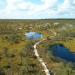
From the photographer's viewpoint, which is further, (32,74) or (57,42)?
(57,42)

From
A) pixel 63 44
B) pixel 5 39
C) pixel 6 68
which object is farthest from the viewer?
pixel 5 39

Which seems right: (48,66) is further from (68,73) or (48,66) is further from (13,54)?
(13,54)

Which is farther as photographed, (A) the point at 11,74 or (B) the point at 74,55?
(B) the point at 74,55

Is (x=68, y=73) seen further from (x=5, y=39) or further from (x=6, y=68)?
(x=5, y=39)

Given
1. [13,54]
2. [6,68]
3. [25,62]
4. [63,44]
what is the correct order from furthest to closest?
[63,44] → [13,54] → [25,62] → [6,68]

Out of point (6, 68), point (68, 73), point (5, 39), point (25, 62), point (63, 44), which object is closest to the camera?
point (68, 73)

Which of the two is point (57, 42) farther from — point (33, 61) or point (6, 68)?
point (6, 68)

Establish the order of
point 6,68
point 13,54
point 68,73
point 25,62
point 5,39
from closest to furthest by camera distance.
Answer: point 68,73 < point 6,68 < point 25,62 < point 13,54 < point 5,39

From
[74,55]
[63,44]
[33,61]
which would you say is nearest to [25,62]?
[33,61]

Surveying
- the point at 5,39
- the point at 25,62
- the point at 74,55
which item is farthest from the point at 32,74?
the point at 5,39
